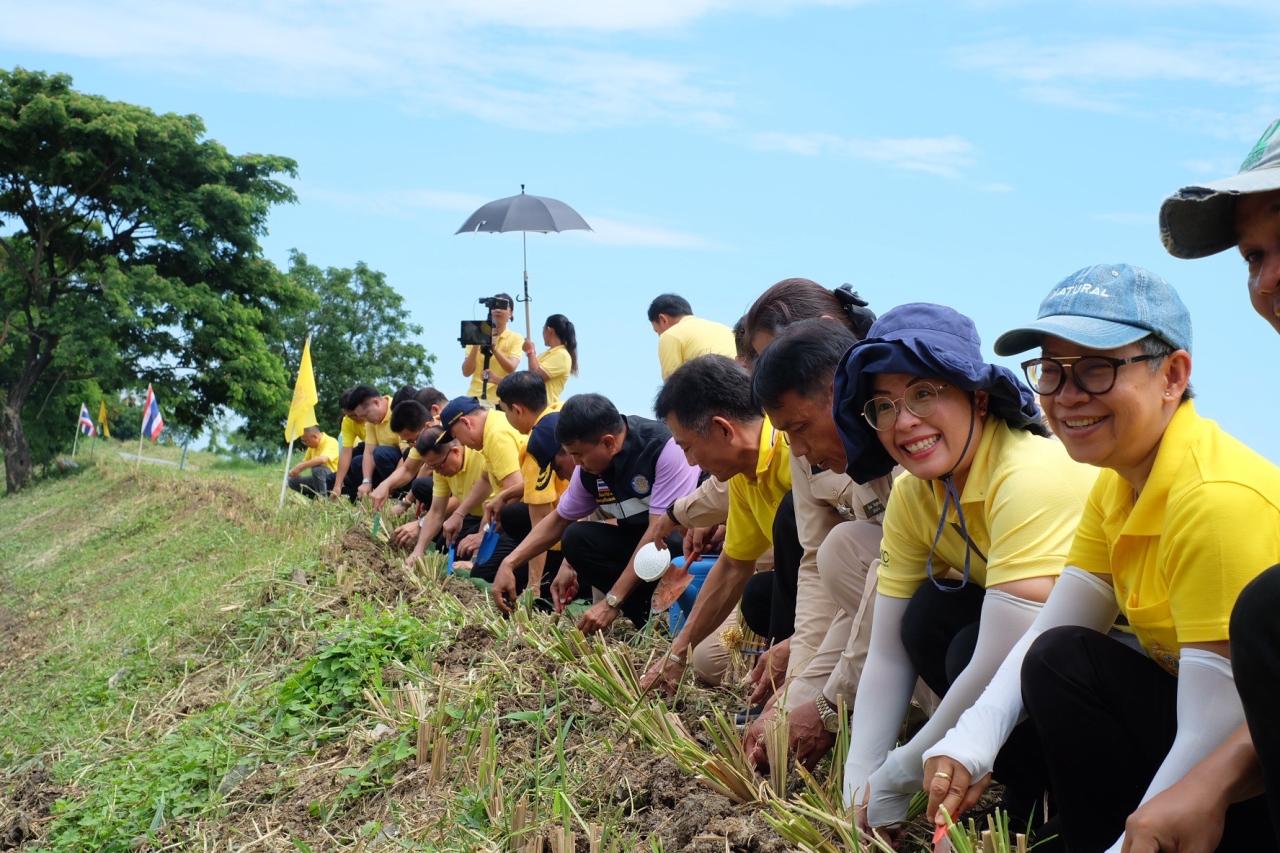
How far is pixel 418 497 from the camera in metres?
10.9

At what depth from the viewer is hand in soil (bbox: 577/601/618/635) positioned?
5652 mm

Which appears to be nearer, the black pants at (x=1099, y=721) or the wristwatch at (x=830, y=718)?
the black pants at (x=1099, y=721)

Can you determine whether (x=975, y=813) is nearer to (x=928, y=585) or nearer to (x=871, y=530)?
(x=928, y=585)

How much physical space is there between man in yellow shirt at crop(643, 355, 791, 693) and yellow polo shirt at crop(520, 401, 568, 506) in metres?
2.76

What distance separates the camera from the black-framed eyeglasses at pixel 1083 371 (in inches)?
103

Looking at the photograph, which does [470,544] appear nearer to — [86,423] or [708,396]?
[708,396]

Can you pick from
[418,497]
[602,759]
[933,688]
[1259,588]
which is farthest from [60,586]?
[1259,588]

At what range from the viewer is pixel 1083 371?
264 cm

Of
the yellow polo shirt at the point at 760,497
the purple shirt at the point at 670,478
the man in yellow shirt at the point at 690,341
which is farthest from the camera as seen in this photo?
the man in yellow shirt at the point at 690,341

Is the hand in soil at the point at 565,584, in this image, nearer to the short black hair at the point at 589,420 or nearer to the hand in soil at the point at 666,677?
the short black hair at the point at 589,420

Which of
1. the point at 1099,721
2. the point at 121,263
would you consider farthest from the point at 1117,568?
the point at 121,263

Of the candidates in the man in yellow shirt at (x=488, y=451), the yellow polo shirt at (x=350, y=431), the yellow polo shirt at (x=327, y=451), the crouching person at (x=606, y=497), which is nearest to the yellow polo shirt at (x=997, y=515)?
the crouching person at (x=606, y=497)

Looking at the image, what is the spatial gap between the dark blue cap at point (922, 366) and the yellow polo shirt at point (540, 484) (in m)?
4.35

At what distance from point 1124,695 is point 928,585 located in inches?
31.2
